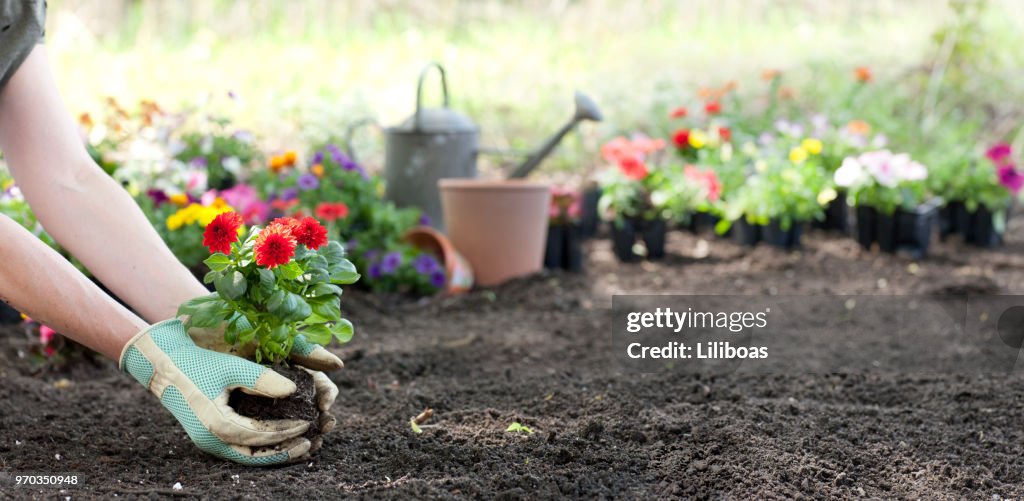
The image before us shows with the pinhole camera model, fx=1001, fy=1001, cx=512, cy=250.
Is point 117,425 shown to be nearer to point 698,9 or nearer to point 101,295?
point 101,295

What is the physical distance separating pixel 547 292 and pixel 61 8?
6.02m

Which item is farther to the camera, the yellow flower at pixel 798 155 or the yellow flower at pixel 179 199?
the yellow flower at pixel 798 155

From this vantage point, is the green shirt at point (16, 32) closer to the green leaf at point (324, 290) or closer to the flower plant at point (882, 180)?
the green leaf at point (324, 290)

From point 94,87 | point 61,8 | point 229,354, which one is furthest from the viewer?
point 61,8

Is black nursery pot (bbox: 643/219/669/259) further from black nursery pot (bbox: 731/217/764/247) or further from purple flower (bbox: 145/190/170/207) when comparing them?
purple flower (bbox: 145/190/170/207)

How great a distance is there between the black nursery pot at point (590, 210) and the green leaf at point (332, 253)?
2863 mm

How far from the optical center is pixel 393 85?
640cm

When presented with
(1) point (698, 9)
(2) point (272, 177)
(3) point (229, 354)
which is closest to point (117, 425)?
(3) point (229, 354)

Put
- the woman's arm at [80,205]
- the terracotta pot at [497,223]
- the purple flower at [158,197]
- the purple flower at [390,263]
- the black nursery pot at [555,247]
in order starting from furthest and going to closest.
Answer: the black nursery pot at [555,247] → the terracotta pot at [497,223] → the purple flower at [390,263] → the purple flower at [158,197] → the woman's arm at [80,205]

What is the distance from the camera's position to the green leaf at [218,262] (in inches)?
66.2

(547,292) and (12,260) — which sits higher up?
(12,260)

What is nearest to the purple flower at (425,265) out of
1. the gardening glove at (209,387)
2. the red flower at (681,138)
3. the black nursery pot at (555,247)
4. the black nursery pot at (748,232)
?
the black nursery pot at (555,247)

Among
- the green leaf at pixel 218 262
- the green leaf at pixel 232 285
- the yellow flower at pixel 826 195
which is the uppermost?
the green leaf at pixel 218 262

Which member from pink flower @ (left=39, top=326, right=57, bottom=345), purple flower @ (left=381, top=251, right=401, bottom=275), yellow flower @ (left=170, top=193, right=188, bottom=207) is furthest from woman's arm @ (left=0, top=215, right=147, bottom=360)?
purple flower @ (left=381, top=251, right=401, bottom=275)
